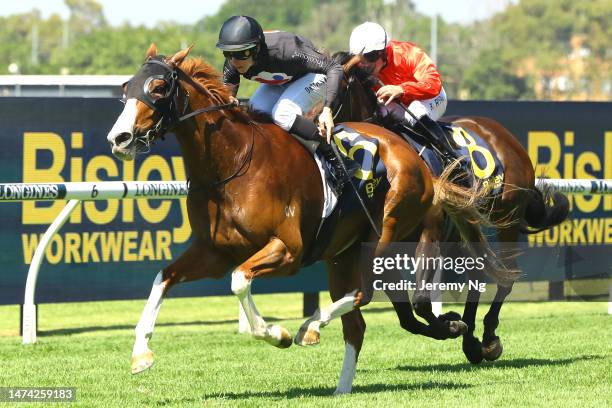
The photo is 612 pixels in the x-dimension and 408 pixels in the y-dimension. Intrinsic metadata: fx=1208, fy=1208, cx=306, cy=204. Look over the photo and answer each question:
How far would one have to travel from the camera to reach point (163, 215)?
9.48 metres

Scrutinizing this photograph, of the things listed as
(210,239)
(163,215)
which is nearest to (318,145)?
(210,239)

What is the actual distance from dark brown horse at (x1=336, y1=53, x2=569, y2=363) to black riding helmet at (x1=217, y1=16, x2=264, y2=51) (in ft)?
3.57

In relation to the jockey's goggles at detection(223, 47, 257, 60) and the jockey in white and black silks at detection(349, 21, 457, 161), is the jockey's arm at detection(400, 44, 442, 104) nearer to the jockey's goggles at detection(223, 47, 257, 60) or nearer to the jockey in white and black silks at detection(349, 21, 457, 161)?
the jockey in white and black silks at detection(349, 21, 457, 161)

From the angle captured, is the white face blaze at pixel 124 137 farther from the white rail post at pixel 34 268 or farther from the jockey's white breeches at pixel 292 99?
the white rail post at pixel 34 268

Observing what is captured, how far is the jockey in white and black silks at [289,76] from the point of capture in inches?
248

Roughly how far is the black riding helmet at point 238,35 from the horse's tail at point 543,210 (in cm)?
294

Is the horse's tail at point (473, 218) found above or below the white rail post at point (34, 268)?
above

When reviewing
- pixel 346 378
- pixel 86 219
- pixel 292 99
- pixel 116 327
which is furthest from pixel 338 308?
pixel 116 327

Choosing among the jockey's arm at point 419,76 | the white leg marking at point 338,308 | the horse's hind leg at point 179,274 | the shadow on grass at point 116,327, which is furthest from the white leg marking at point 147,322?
the shadow on grass at point 116,327

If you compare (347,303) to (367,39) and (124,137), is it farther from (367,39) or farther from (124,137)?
(367,39)

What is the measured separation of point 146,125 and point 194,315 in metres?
5.43

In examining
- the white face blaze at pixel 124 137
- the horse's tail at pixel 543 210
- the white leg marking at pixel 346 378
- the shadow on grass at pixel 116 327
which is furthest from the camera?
the shadow on grass at pixel 116 327

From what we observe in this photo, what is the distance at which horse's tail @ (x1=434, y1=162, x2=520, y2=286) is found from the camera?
735cm

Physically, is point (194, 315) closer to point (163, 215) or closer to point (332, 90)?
point (163, 215)
